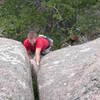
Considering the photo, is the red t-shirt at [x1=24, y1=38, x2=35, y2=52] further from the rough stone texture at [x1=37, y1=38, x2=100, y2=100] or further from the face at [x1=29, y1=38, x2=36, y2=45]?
the rough stone texture at [x1=37, y1=38, x2=100, y2=100]

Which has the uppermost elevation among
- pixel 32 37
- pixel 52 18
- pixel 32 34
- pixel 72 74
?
pixel 72 74

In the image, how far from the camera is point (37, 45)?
29.5 feet

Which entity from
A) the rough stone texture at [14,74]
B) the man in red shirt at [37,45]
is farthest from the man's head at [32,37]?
the rough stone texture at [14,74]

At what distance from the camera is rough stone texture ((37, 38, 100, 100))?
5957 mm

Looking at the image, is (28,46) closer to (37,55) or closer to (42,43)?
(42,43)

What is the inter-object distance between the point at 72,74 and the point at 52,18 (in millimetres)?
6969

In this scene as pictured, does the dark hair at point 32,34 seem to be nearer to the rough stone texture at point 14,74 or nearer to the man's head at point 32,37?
the man's head at point 32,37

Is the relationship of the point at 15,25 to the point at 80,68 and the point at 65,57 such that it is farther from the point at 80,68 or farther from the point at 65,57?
the point at 80,68

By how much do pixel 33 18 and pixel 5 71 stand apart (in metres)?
6.85

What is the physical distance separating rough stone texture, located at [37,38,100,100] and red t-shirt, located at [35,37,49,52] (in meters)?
0.33

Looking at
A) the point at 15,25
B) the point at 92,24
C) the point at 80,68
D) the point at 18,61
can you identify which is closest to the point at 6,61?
the point at 18,61

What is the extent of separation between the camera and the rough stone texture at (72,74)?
596 centimetres

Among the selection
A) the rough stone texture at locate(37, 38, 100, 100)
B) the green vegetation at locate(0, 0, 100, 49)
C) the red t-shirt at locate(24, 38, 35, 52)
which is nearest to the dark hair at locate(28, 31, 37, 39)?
the red t-shirt at locate(24, 38, 35, 52)

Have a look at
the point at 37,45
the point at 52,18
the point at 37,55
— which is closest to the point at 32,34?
the point at 37,45
